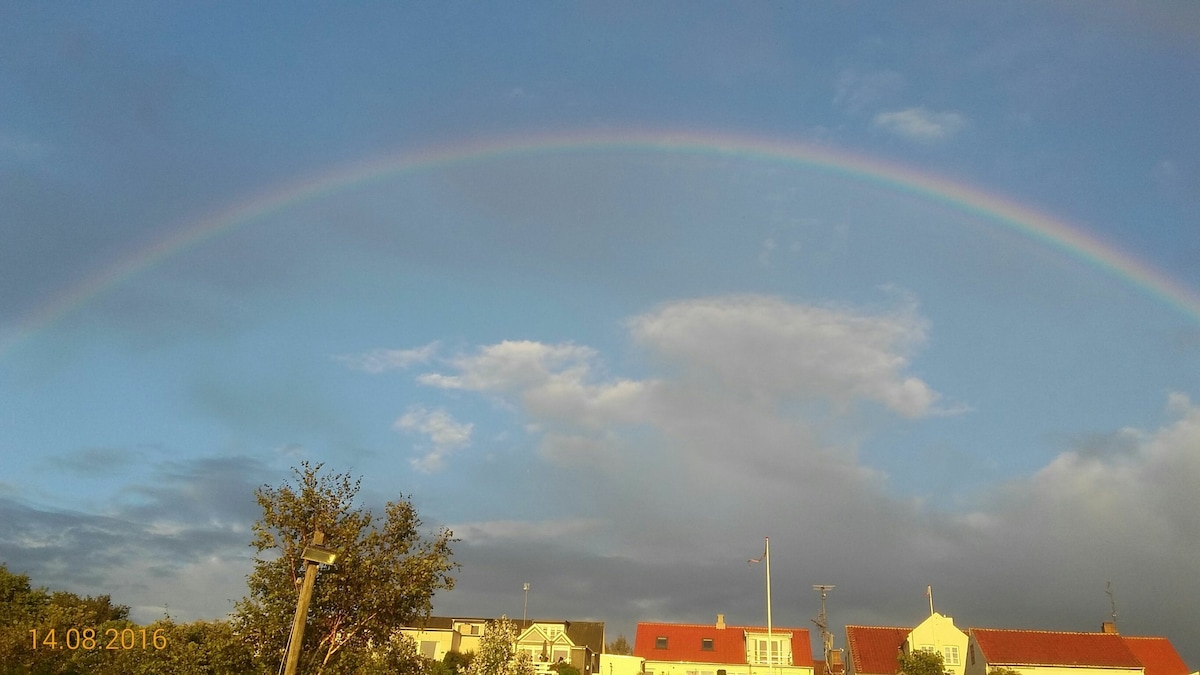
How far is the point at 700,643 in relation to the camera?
279 feet

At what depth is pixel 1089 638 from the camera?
77438 mm

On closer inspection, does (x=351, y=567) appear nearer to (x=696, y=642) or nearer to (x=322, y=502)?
(x=322, y=502)

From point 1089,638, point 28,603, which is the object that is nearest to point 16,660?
point 28,603

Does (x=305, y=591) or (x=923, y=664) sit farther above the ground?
(x=923, y=664)

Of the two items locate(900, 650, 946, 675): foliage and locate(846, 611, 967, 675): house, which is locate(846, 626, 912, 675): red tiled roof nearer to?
locate(846, 611, 967, 675): house

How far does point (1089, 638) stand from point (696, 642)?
3449 centimetres

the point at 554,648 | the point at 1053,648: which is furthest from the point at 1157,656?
the point at 554,648

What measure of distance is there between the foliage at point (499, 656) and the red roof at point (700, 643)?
4097 cm

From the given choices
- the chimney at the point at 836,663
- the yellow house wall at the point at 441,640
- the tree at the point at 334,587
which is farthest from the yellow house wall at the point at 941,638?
the tree at the point at 334,587

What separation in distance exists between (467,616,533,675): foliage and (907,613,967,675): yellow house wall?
47710mm

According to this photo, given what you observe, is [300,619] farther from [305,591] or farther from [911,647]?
[911,647]

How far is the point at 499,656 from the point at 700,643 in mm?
45824
